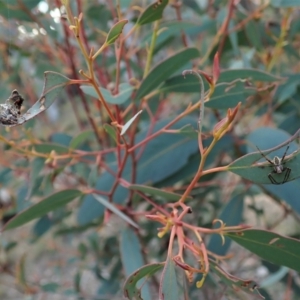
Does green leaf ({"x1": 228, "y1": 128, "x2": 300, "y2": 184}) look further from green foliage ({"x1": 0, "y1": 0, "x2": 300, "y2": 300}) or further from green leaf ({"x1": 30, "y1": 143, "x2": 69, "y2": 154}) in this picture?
green leaf ({"x1": 30, "y1": 143, "x2": 69, "y2": 154})

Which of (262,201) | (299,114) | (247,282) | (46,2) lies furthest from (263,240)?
(262,201)

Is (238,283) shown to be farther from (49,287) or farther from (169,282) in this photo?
(49,287)

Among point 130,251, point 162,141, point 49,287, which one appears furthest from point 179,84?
point 49,287

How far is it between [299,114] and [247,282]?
536 mm

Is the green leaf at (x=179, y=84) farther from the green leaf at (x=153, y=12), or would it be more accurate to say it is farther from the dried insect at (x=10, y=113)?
the dried insect at (x=10, y=113)

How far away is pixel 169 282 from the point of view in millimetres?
468

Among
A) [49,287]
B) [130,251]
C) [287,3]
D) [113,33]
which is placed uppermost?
[113,33]

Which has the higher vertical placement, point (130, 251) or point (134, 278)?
point (134, 278)

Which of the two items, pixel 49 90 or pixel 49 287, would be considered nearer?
pixel 49 90

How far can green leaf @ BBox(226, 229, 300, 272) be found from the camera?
1.79 ft

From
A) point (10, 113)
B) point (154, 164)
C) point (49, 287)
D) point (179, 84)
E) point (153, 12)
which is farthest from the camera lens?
point (49, 287)

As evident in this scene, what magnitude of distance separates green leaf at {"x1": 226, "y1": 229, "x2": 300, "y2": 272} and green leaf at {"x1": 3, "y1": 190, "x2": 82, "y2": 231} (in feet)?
0.91

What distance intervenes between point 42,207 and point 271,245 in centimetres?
34

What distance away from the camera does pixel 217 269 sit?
55 centimetres
